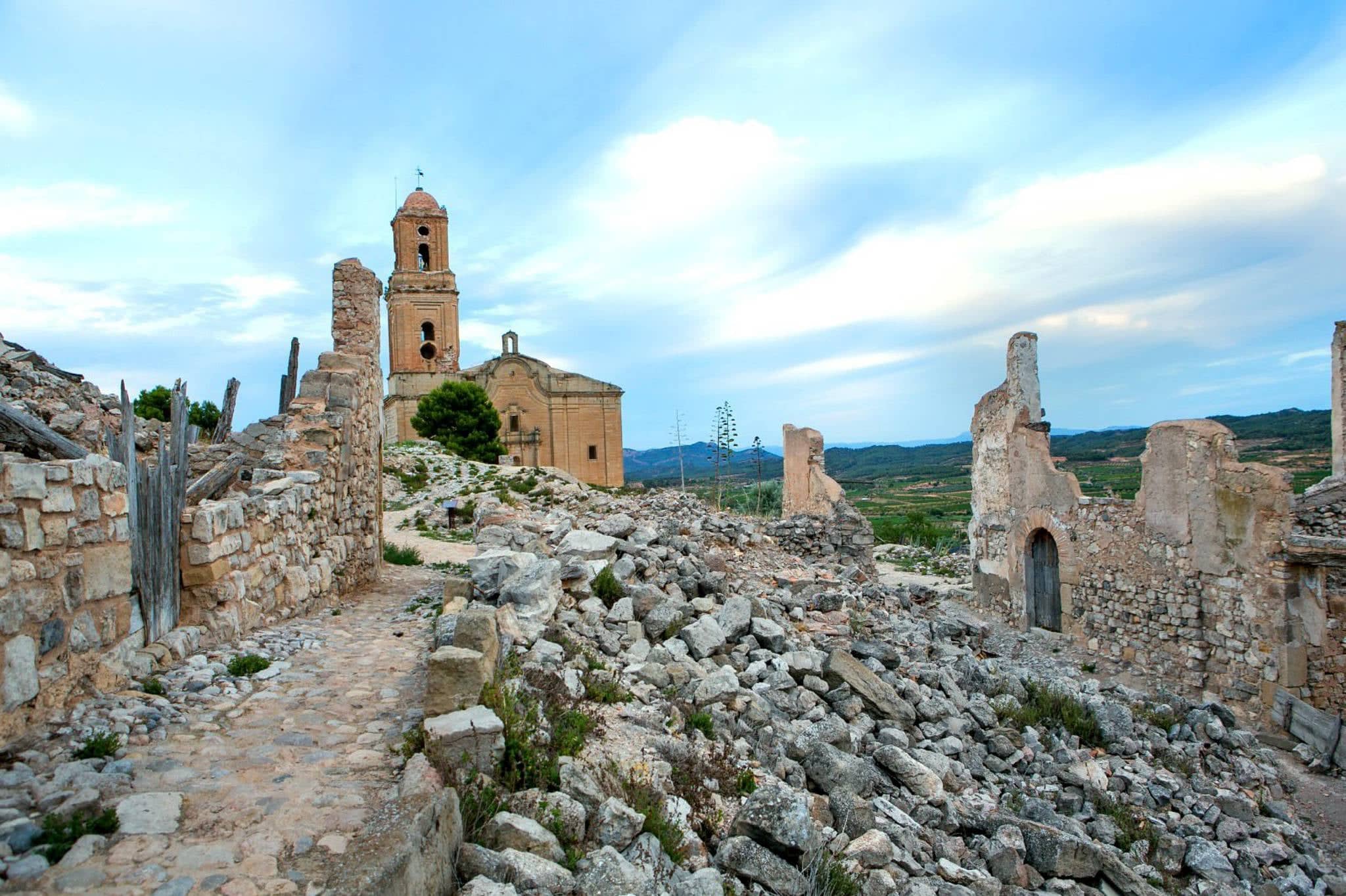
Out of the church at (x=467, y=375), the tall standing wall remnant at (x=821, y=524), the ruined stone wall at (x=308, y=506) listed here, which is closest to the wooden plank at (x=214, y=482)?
the ruined stone wall at (x=308, y=506)

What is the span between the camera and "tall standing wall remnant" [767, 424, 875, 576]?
14703 millimetres

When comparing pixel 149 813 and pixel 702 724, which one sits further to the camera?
pixel 702 724

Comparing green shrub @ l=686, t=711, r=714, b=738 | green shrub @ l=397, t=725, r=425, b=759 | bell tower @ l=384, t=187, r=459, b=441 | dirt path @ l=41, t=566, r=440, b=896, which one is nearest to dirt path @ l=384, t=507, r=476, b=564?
dirt path @ l=41, t=566, r=440, b=896

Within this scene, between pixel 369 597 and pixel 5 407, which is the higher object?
pixel 5 407

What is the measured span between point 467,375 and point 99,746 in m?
42.1

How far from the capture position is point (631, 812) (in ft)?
12.3

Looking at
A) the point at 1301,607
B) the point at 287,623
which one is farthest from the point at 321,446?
the point at 1301,607

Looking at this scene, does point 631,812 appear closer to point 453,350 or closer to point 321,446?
point 321,446

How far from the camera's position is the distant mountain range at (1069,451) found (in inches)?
1335

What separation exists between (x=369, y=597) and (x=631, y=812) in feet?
18.6

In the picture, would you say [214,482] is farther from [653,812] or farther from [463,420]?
[463,420]

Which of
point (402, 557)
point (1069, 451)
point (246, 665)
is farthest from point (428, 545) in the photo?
point (1069, 451)

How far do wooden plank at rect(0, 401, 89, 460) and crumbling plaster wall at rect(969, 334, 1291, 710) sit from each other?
11997 millimetres

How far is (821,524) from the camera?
14883mm
